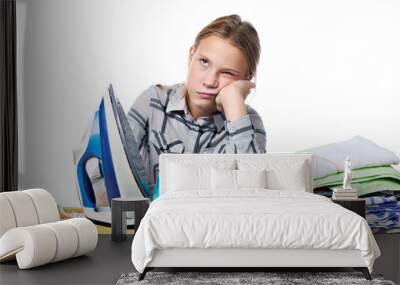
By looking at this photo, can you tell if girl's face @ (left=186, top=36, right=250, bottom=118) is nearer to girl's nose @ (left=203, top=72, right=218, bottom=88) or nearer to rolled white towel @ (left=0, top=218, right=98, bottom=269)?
girl's nose @ (left=203, top=72, right=218, bottom=88)

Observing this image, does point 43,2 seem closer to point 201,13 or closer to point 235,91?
point 201,13

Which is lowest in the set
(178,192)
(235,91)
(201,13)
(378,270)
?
(378,270)

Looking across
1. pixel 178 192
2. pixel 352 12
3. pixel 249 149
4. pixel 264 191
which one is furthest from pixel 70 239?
pixel 352 12

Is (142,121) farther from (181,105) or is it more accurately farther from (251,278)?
(251,278)

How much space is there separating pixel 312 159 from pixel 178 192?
1593mm

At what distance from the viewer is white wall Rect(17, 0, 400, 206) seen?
22.4ft

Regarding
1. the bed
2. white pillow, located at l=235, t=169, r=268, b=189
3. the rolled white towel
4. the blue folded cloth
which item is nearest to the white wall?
the blue folded cloth

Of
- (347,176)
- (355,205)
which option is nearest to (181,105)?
(347,176)

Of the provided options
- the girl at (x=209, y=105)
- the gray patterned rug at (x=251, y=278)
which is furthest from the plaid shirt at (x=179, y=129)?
the gray patterned rug at (x=251, y=278)

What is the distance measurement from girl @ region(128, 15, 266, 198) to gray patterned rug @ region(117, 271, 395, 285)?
2066mm

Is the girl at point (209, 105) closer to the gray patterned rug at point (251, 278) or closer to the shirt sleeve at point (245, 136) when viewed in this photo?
the shirt sleeve at point (245, 136)

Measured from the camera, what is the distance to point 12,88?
680 cm

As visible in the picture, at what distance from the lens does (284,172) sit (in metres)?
6.23

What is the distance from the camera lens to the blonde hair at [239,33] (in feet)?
22.2
